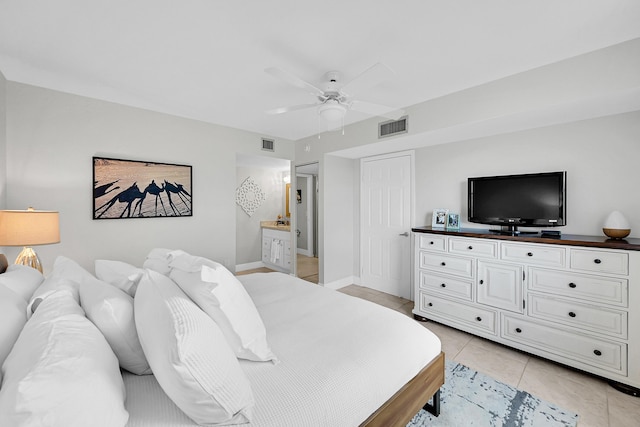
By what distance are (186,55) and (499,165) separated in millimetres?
3269

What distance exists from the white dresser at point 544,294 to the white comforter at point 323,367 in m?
1.38

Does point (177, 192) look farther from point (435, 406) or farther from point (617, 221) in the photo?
point (617, 221)

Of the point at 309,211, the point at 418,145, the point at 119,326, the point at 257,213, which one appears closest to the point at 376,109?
the point at 418,145

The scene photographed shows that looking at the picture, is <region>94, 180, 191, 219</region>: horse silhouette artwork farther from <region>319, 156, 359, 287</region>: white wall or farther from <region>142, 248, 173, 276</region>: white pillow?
<region>319, 156, 359, 287</region>: white wall

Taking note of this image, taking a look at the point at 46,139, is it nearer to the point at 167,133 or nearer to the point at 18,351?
the point at 167,133

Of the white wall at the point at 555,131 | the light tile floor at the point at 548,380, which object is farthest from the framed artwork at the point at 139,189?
the light tile floor at the point at 548,380

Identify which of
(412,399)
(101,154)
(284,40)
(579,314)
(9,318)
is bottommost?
(412,399)

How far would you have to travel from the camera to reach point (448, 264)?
2934 millimetres

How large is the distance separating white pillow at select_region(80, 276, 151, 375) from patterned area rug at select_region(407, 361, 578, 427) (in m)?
1.62

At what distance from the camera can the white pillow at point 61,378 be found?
0.59 metres

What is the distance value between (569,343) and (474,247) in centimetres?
102

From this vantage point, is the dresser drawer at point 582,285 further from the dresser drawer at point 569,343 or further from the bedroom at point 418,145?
the bedroom at point 418,145

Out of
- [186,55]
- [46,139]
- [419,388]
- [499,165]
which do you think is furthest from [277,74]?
[499,165]

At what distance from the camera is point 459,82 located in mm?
2516
